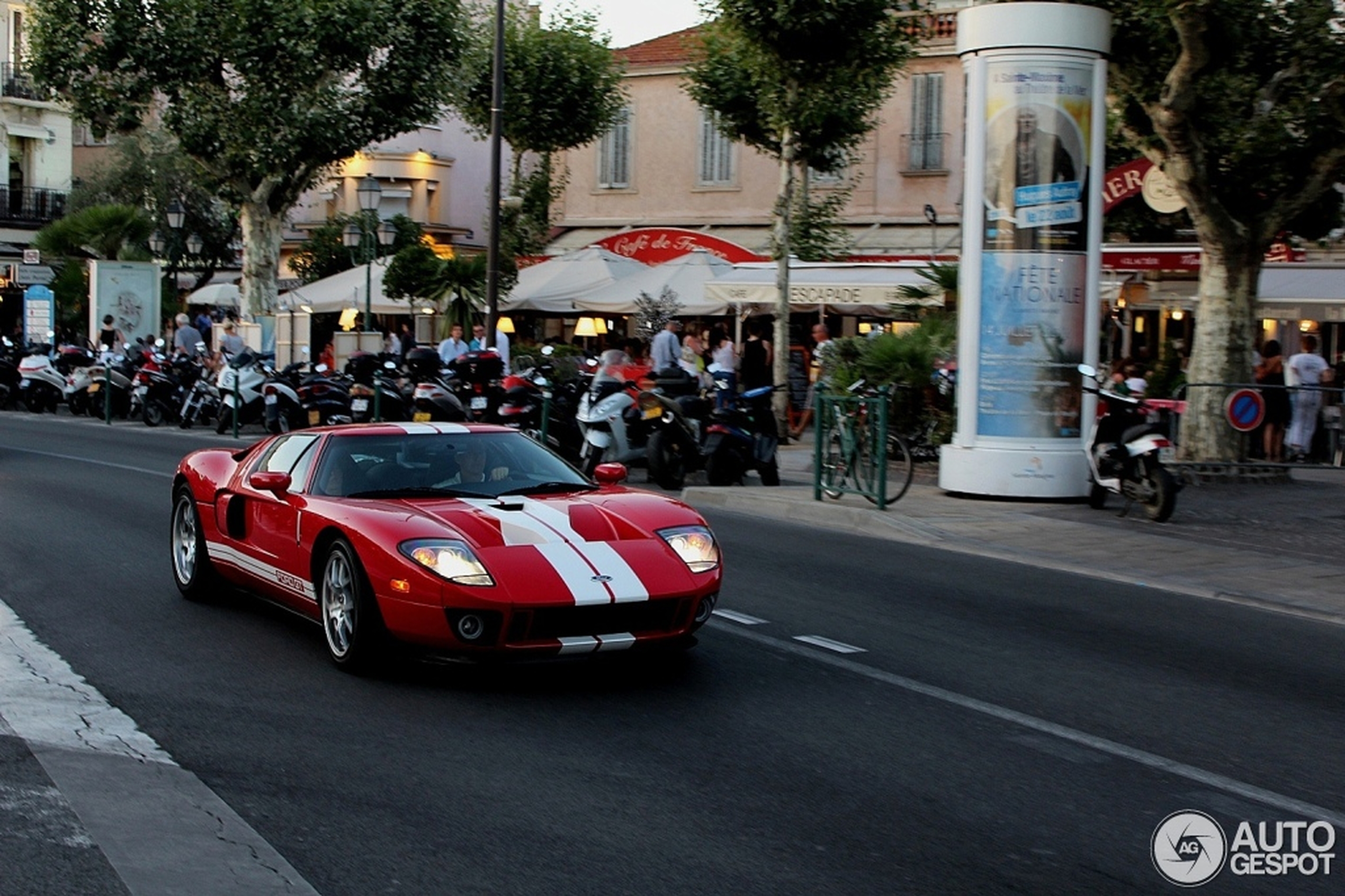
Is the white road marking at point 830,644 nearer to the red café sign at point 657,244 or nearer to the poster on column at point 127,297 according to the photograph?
the red café sign at point 657,244

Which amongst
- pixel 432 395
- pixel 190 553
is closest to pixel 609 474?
pixel 190 553

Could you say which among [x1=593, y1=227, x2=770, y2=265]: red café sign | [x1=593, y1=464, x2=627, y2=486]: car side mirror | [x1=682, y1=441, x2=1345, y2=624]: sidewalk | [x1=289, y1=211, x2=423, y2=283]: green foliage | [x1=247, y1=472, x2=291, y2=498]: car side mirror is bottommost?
[x1=682, y1=441, x2=1345, y2=624]: sidewalk

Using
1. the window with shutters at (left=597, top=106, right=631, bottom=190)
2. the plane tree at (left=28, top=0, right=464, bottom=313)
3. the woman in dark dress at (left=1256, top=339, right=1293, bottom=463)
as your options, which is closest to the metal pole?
the plane tree at (left=28, top=0, right=464, bottom=313)

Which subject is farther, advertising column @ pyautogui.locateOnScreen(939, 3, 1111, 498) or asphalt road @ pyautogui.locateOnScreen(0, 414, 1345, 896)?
advertising column @ pyautogui.locateOnScreen(939, 3, 1111, 498)

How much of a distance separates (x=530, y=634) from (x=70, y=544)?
639cm

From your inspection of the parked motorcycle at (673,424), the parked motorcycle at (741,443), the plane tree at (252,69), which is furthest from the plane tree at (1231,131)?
the plane tree at (252,69)

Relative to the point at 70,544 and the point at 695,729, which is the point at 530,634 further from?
the point at 70,544

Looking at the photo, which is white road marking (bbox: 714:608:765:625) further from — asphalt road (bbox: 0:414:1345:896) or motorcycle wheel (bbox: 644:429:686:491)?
motorcycle wheel (bbox: 644:429:686:491)

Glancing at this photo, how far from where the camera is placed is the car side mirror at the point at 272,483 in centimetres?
830

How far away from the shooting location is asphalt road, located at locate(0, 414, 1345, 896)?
5.03 meters

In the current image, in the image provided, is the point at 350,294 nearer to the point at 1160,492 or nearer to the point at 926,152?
the point at 926,152

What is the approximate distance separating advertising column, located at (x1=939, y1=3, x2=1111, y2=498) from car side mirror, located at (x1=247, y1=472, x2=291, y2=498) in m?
9.02

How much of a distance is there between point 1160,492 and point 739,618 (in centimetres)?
645

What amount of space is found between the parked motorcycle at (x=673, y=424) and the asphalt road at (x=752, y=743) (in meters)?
6.65
